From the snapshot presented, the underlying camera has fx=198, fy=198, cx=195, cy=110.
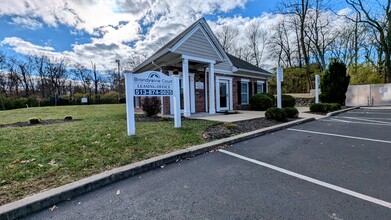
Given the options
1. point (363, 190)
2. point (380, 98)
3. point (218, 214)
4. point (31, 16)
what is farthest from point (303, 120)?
point (31, 16)

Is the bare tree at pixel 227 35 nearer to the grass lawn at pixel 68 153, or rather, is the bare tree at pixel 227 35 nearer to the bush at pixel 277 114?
the bush at pixel 277 114

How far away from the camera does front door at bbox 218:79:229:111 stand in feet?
42.7

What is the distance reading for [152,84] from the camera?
19.1 ft

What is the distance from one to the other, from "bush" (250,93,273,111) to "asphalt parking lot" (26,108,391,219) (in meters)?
8.94

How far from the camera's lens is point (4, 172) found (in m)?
3.06

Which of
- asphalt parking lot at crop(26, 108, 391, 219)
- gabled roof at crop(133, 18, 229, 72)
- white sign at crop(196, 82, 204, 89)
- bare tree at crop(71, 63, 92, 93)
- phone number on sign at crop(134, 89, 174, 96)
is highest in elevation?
bare tree at crop(71, 63, 92, 93)

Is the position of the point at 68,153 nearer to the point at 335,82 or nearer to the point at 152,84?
the point at 152,84

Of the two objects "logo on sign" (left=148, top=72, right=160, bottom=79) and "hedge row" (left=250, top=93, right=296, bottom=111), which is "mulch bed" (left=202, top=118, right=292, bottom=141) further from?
"hedge row" (left=250, top=93, right=296, bottom=111)

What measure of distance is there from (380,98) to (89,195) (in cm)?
2346

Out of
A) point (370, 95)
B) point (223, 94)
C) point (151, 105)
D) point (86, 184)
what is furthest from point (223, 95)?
point (370, 95)

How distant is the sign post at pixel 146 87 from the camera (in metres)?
5.32

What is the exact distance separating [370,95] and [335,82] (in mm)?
5974

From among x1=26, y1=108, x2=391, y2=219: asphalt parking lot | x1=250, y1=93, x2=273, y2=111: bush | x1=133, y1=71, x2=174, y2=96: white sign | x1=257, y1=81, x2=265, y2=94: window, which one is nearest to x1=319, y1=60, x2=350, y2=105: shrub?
x1=257, y1=81, x2=265, y2=94: window

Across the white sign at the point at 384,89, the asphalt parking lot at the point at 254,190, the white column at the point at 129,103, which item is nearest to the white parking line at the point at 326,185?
the asphalt parking lot at the point at 254,190
